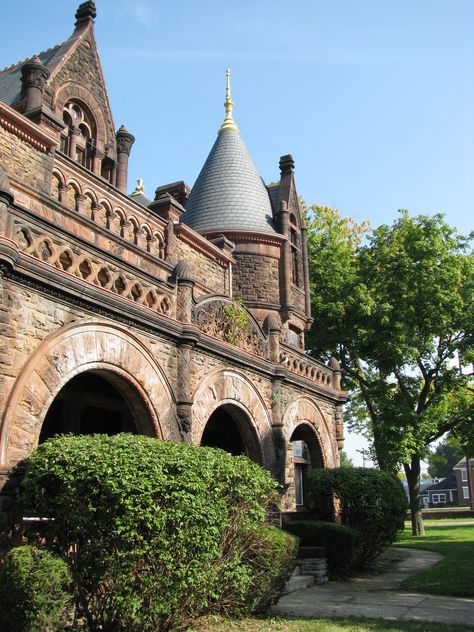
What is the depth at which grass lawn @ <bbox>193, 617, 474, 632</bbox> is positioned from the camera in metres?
7.81

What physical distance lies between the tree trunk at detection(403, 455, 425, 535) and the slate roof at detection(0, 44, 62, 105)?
20953 mm

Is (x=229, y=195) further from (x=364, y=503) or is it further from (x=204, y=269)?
(x=364, y=503)

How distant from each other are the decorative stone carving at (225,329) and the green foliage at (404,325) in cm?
1331

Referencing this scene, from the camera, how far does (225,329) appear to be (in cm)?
1305

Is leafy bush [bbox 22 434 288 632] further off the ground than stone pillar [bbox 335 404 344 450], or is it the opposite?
stone pillar [bbox 335 404 344 450]

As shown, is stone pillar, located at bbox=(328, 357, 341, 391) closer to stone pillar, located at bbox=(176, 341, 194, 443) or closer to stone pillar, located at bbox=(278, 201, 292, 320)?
stone pillar, located at bbox=(278, 201, 292, 320)

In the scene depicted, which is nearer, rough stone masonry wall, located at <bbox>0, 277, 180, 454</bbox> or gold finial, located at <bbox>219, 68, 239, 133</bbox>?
rough stone masonry wall, located at <bbox>0, 277, 180, 454</bbox>

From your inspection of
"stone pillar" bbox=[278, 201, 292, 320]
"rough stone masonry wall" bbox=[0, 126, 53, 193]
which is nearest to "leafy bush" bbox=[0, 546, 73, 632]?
"rough stone masonry wall" bbox=[0, 126, 53, 193]

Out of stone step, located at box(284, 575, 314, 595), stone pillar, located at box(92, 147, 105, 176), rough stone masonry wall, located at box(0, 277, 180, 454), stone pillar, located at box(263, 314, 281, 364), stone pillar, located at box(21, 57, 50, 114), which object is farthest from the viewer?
stone pillar, located at box(92, 147, 105, 176)

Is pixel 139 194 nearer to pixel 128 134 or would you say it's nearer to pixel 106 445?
pixel 128 134

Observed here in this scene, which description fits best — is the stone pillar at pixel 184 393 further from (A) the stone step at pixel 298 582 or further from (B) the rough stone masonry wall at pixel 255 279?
(B) the rough stone masonry wall at pixel 255 279

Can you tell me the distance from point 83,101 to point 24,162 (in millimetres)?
5288

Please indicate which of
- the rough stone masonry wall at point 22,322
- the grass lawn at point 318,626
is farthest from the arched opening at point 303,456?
the rough stone masonry wall at point 22,322

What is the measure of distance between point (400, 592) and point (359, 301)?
56.3ft
